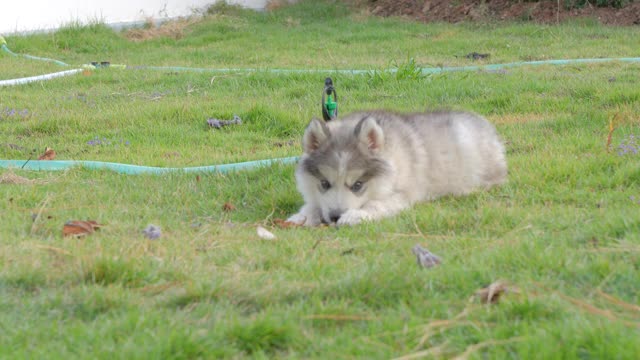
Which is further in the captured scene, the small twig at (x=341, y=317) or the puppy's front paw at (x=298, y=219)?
the puppy's front paw at (x=298, y=219)

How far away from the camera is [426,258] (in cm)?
391

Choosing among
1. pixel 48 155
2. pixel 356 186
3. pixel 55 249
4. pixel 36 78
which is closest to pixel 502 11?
pixel 36 78

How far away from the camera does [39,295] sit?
352 cm

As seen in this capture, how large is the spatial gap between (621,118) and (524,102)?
144cm

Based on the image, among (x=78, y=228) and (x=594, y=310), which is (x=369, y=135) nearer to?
(x=78, y=228)

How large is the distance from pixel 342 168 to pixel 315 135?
13.7 inches

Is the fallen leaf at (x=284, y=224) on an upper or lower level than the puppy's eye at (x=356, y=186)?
lower

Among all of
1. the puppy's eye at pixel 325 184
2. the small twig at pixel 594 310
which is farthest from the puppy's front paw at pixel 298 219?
the small twig at pixel 594 310

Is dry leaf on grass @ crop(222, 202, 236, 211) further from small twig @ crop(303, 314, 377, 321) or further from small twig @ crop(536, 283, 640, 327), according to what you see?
small twig @ crop(536, 283, 640, 327)

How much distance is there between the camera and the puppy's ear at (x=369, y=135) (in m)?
5.38

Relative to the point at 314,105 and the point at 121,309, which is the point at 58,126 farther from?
the point at 121,309

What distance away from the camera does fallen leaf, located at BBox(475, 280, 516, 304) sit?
10.9ft

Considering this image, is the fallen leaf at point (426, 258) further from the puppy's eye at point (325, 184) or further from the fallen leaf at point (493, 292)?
the puppy's eye at point (325, 184)

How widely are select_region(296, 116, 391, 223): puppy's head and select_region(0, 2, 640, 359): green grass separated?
0.37 meters
